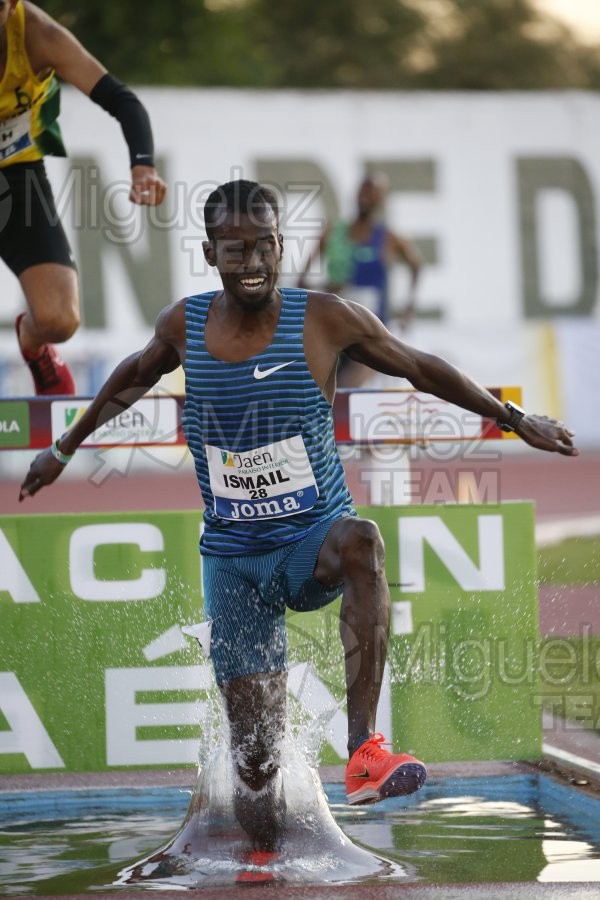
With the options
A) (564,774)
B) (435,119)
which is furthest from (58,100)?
(435,119)

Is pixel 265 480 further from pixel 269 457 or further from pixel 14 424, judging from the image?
pixel 14 424

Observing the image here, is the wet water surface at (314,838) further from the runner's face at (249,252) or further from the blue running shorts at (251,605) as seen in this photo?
the runner's face at (249,252)

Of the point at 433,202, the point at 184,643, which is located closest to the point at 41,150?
the point at 184,643

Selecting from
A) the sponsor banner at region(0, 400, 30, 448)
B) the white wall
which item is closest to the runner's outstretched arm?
the sponsor banner at region(0, 400, 30, 448)

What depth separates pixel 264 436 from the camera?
4.76 metres

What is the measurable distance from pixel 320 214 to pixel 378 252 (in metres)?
5.80

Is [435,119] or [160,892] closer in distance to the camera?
[160,892]

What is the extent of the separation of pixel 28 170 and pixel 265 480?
2392mm

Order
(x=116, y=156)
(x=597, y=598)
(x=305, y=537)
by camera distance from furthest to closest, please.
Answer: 1. (x=116, y=156)
2. (x=597, y=598)
3. (x=305, y=537)

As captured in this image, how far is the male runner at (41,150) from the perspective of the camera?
624cm

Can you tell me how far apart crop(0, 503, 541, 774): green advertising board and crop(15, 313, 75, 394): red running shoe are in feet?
4.20

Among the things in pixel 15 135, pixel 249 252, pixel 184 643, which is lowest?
pixel 184 643

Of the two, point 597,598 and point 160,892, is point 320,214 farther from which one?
point 160,892

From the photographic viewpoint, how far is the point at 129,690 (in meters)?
5.96
